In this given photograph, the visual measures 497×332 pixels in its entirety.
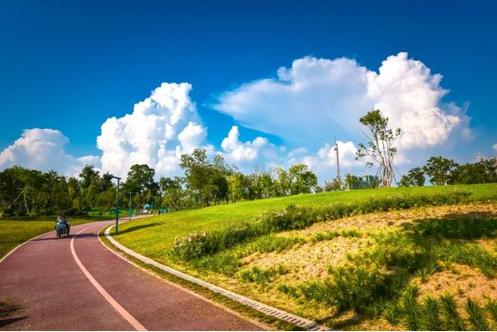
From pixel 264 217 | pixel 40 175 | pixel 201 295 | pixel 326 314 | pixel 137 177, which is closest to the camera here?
pixel 326 314

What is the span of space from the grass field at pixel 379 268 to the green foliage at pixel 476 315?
0.02 m

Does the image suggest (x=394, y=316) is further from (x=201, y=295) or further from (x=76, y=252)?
(x=76, y=252)

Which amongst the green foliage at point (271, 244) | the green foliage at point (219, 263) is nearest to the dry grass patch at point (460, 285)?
the green foliage at point (271, 244)

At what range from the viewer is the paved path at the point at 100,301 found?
25.2ft

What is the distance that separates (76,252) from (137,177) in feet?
431

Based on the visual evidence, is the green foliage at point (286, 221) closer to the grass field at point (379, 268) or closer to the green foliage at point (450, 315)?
the grass field at point (379, 268)

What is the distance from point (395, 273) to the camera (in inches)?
351

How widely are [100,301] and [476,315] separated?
9.25m

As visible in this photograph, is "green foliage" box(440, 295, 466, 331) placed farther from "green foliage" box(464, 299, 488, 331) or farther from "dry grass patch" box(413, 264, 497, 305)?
"dry grass patch" box(413, 264, 497, 305)

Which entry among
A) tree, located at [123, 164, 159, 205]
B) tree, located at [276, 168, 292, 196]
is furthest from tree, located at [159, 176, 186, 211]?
tree, located at [123, 164, 159, 205]

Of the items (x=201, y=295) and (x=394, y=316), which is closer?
(x=394, y=316)

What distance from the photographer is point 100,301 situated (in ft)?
31.2

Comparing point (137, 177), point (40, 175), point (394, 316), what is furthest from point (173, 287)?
point (137, 177)

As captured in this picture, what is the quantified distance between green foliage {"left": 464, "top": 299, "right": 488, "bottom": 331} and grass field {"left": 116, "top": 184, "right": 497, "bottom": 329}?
0.06 ft
